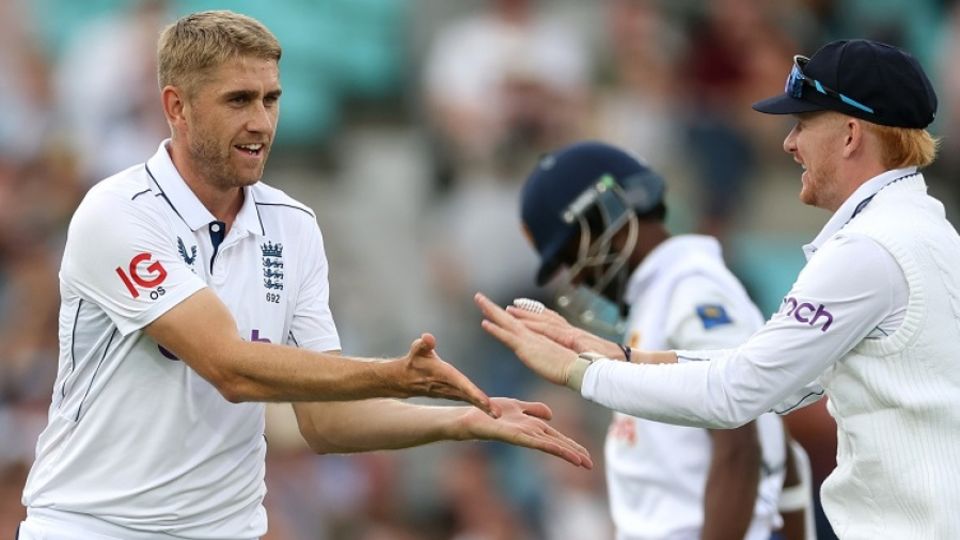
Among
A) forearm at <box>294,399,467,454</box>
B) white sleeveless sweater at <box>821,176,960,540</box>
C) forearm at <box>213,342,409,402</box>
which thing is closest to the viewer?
white sleeveless sweater at <box>821,176,960,540</box>

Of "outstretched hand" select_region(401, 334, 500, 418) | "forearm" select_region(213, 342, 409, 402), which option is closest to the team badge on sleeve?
"outstretched hand" select_region(401, 334, 500, 418)

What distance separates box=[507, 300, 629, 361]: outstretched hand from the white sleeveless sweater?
785 millimetres

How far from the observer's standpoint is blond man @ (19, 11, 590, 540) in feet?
15.6

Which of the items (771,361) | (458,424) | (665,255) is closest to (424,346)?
(458,424)

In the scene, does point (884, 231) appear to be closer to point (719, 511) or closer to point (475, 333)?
point (719, 511)

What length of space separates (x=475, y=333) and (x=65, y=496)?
5.91 metres

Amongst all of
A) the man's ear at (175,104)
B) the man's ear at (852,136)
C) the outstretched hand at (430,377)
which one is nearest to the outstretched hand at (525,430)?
the outstretched hand at (430,377)

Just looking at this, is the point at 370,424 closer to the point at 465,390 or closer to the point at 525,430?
the point at 525,430

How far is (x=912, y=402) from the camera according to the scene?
4.46 metres

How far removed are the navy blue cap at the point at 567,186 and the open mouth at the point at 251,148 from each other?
1664mm

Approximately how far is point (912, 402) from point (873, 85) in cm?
90

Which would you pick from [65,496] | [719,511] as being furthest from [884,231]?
[65,496]

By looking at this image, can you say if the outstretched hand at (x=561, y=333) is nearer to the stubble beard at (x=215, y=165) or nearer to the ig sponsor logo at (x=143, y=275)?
the stubble beard at (x=215, y=165)

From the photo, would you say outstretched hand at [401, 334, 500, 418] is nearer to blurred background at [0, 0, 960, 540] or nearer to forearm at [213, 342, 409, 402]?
forearm at [213, 342, 409, 402]
